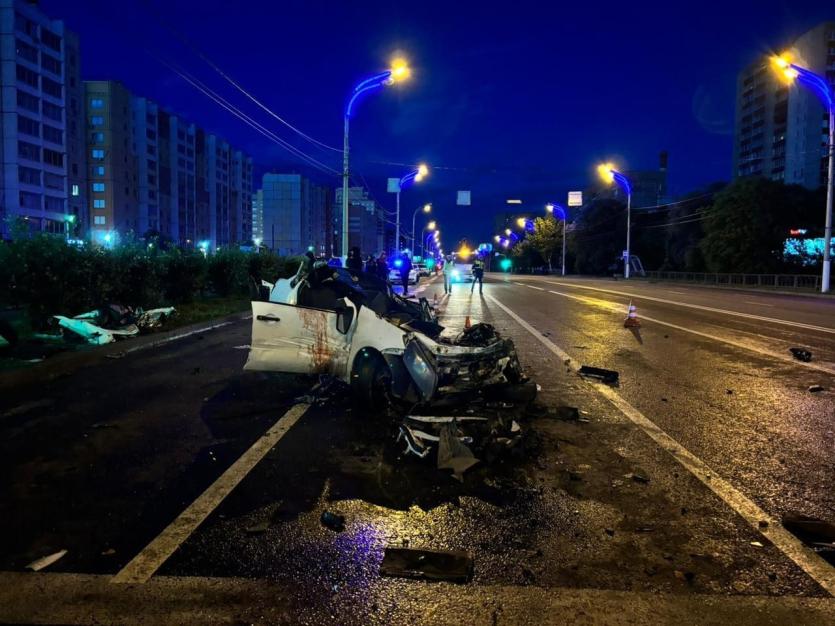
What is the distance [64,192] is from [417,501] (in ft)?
324

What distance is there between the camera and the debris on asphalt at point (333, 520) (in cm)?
403

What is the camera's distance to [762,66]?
126 metres

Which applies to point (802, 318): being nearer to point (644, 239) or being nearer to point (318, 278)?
point (318, 278)

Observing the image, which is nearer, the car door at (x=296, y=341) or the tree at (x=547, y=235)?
the car door at (x=296, y=341)

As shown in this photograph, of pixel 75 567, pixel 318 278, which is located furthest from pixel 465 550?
pixel 318 278

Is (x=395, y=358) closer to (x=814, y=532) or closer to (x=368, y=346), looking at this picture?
(x=368, y=346)

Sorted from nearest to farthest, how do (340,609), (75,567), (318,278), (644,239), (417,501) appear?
(340,609) → (75,567) → (417,501) → (318,278) → (644,239)

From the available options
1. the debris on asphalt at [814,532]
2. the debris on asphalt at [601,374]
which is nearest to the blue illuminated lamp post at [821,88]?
the debris on asphalt at [601,374]

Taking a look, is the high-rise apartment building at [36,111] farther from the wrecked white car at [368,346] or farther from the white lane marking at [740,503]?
the white lane marking at [740,503]

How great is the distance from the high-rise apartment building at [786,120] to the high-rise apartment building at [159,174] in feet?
308

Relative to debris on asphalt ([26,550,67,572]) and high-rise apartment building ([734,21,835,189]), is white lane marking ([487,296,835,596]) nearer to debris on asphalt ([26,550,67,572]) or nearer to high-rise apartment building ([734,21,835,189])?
debris on asphalt ([26,550,67,572])

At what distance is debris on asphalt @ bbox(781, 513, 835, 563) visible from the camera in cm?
375

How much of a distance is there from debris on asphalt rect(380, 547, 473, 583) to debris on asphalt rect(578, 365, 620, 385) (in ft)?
18.3

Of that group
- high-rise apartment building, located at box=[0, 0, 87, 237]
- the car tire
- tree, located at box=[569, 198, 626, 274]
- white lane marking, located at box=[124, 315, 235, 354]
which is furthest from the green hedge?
tree, located at box=[569, 198, 626, 274]
